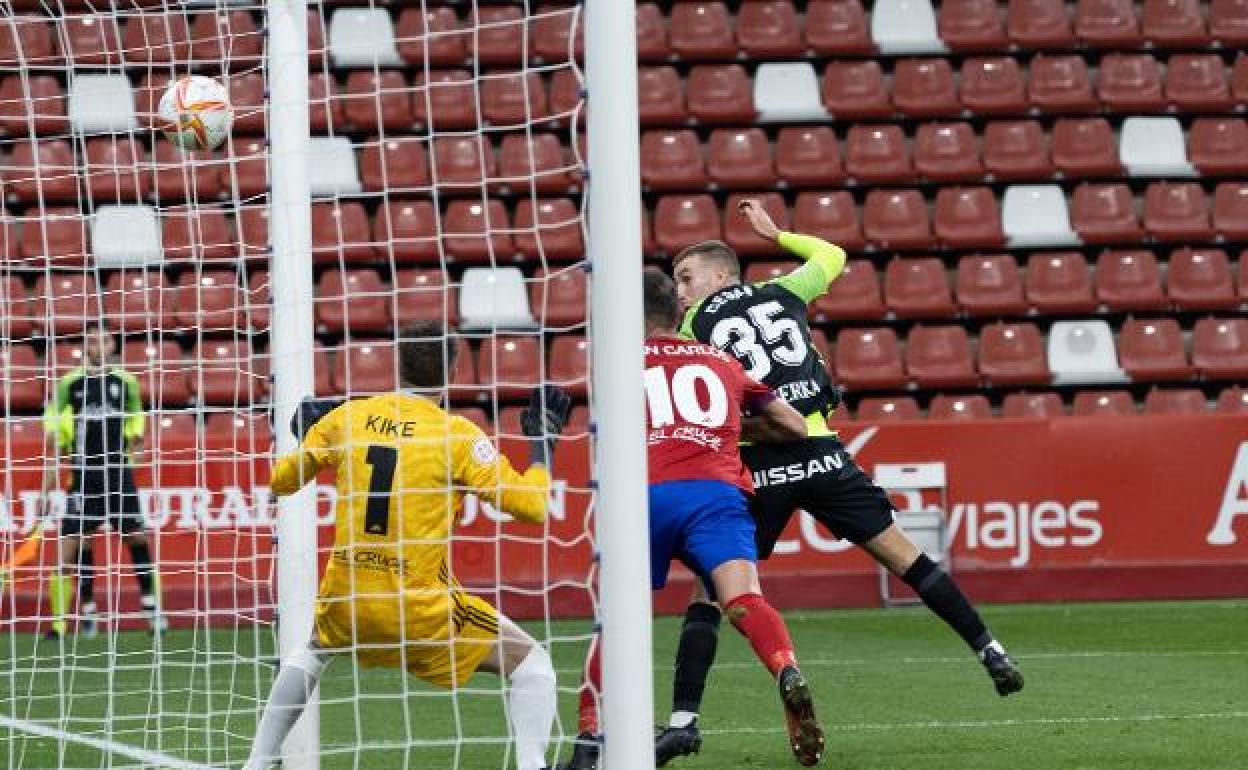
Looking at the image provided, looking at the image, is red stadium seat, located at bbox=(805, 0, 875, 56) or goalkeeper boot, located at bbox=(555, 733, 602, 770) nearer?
goalkeeper boot, located at bbox=(555, 733, 602, 770)

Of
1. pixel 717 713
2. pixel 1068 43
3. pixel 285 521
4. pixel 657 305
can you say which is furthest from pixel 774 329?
pixel 1068 43

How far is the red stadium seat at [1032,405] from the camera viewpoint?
1573cm

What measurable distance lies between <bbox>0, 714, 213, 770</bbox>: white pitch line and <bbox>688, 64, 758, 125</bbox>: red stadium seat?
31.5 feet

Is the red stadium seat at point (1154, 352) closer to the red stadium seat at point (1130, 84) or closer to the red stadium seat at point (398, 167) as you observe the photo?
the red stadium seat at point (1130, 84)

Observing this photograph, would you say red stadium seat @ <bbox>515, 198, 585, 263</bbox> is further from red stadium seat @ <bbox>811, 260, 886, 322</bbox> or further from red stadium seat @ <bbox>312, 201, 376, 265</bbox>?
red stadium seat @ <bbox>811, 260, 886, 322</bbox>

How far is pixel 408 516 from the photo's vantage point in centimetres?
593

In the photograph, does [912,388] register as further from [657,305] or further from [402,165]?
[657,305]

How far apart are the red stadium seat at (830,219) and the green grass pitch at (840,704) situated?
464 centimetres

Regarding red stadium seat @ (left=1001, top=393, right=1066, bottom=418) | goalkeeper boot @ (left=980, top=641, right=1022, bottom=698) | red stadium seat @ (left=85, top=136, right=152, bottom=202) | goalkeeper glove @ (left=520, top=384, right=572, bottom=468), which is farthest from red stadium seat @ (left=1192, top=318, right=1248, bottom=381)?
goalkeeper glove @ (left=520, top=384, right=572, bottom=468)

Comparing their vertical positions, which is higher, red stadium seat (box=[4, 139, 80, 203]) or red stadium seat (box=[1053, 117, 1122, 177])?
red stadium seat (box=[4, 139, 80, 203])

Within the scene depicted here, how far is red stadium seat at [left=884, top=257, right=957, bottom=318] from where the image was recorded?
16.6m

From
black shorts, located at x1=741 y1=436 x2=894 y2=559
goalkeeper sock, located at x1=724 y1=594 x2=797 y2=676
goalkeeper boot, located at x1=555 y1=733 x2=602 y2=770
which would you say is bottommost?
goalkeeper boot, located at x1=555 y1=733 x2=602 y2=770

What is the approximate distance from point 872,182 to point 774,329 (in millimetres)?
9363

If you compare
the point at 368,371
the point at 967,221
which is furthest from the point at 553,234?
the point at 967,221
